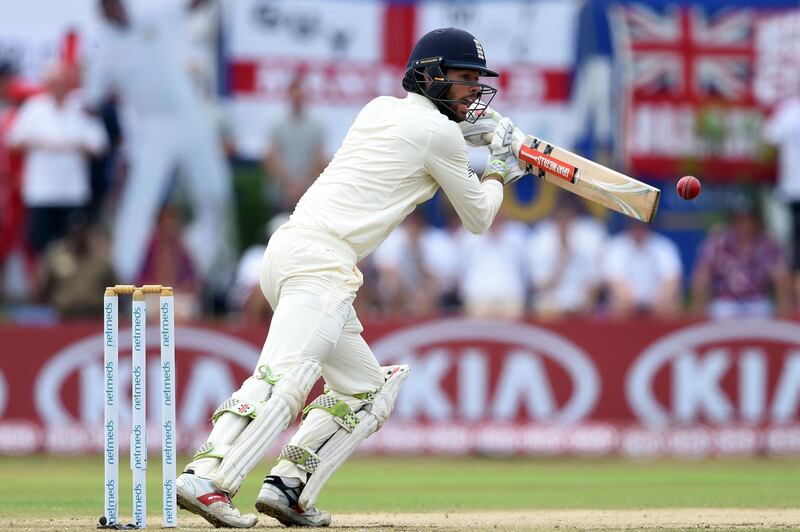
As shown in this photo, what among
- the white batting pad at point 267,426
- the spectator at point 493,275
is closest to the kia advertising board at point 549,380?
the spectator at point 493,275

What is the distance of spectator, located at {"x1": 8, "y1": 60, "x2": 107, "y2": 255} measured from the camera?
1209cm

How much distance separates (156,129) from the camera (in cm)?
1270

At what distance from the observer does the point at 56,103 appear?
1212 centimetres

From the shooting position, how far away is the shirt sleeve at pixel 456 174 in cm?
598

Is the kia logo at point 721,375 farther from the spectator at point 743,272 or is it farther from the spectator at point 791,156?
the spectator at point 791,156

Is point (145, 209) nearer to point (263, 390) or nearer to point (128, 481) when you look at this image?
point (128, 481)

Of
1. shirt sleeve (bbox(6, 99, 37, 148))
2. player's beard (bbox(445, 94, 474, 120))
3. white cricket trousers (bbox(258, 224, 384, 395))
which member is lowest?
shirt sleeve (bbox(6, 99, 37, 148))

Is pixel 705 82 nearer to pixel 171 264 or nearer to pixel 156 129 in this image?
pixel 156 129

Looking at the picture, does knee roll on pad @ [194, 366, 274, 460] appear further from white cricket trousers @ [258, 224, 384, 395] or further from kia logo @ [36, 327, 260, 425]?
kia logo @ [36, 327, 260, 425]

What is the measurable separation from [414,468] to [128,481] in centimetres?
222

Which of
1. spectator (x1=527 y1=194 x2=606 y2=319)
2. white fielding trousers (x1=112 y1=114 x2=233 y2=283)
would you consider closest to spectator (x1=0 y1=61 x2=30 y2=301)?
white fielding trousers (x1=112 y1=114 x2=233 y2=283)

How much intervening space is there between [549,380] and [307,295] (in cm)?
605

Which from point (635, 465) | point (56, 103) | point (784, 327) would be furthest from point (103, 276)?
point (784, 327)

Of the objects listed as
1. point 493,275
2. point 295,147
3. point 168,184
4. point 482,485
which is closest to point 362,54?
point 295,147
